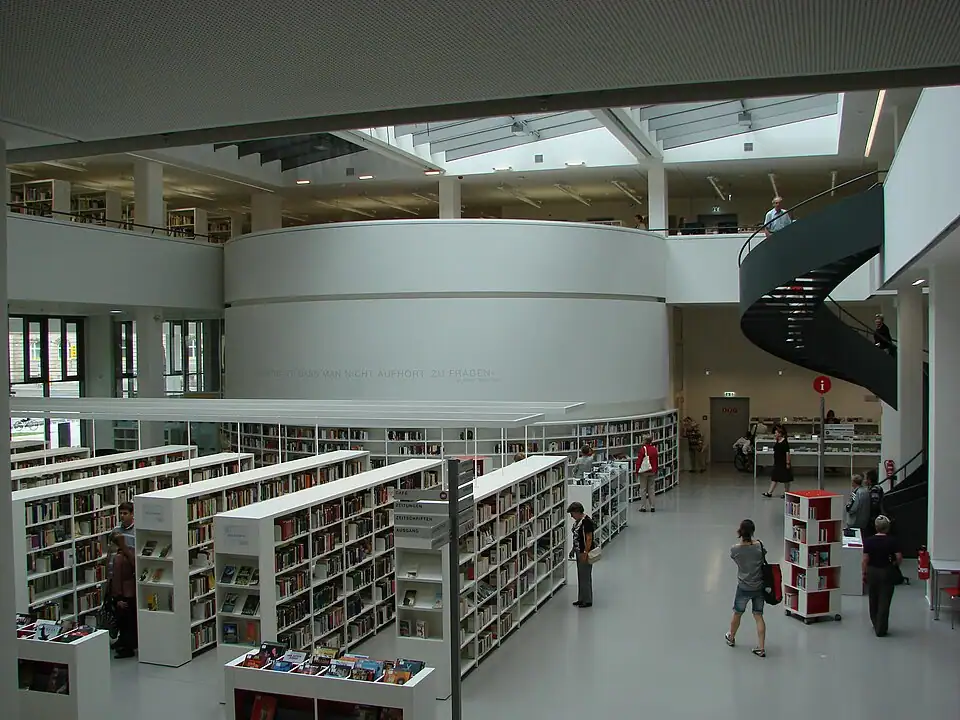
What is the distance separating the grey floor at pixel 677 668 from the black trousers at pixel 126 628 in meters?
0.21

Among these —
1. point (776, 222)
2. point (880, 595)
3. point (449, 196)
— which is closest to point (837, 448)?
point (776, 222)

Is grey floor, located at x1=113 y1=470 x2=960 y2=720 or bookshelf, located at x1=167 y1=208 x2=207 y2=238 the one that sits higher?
bookshelf, located at x1=167 y1=208 x2=207 y2=238

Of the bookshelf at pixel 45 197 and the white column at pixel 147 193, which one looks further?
the white column at pixel 147 193

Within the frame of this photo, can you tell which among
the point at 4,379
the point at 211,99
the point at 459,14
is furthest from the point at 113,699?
the point at 459,14

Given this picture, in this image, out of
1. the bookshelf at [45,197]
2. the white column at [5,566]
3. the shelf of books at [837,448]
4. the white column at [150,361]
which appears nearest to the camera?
the white column at [5,566]

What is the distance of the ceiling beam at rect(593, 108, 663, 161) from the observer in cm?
1539

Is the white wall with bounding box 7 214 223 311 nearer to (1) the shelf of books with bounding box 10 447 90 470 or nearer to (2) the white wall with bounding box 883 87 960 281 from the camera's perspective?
(1) the shelf of books with bounding box 10 447 90 470

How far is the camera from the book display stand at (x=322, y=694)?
18.7 ft

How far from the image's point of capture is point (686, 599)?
1044 centimetres

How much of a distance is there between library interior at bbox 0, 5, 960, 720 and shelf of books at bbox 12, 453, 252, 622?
5 centimetres

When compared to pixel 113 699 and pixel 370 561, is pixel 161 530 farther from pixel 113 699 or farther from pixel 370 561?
pixel 370 561

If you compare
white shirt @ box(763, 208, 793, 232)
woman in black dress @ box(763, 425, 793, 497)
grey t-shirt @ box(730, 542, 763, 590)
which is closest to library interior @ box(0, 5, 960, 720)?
grey t-shirt @ box(730, 542, 763, 590)

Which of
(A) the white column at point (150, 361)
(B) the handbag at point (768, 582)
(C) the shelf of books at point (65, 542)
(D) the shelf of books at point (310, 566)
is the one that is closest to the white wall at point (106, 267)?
(A) the white column at point (150, 361)

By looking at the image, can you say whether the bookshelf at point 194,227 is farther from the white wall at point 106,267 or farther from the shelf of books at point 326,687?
the shelf of books at point 326,687
